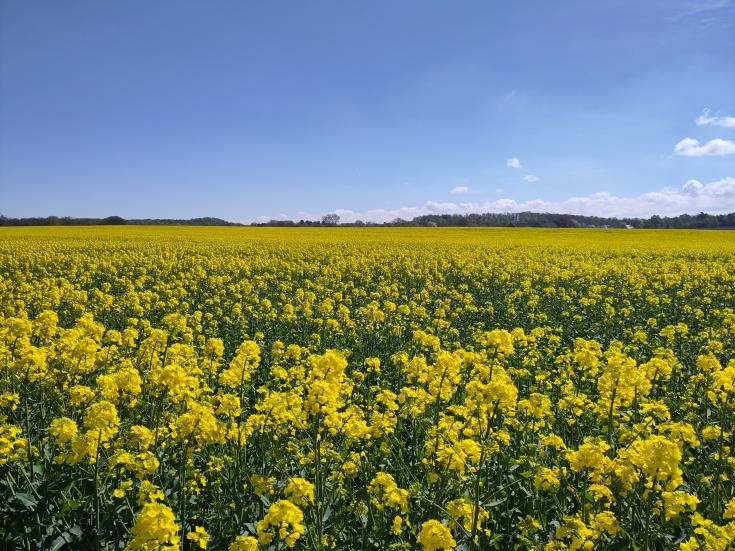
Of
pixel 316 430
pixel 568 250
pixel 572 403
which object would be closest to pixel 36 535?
pixel 316 430

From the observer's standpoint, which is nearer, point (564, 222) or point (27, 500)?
point (27, 500)

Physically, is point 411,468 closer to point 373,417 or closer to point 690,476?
point 373,417

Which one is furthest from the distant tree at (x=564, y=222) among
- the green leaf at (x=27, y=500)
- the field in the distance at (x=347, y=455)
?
the green leaf at (x=27, y=500)

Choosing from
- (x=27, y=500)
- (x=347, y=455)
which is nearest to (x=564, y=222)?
(x=347, y=455)

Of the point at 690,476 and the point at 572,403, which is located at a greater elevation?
the point at 572,403

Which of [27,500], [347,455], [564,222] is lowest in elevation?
[27,500]

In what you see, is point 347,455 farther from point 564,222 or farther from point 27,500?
point 564,222

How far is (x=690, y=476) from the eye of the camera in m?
→ 4.45

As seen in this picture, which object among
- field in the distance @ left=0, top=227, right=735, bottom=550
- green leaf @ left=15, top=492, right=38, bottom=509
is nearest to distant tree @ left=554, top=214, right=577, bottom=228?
field in the distance @ left=0, top=227, right=735, bottom=550

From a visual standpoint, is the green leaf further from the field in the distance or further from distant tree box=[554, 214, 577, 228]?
Answer: distant tree box=[554, 214, 577, 228]

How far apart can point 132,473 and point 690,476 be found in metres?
5.10

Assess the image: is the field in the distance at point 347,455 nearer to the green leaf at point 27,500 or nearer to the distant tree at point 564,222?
the green leaf at point 27,500

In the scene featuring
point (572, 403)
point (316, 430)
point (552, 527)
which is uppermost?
point (316, 430)

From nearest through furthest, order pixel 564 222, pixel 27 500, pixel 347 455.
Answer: pixel 27 500, pixel 347 455, pixel 564 222
